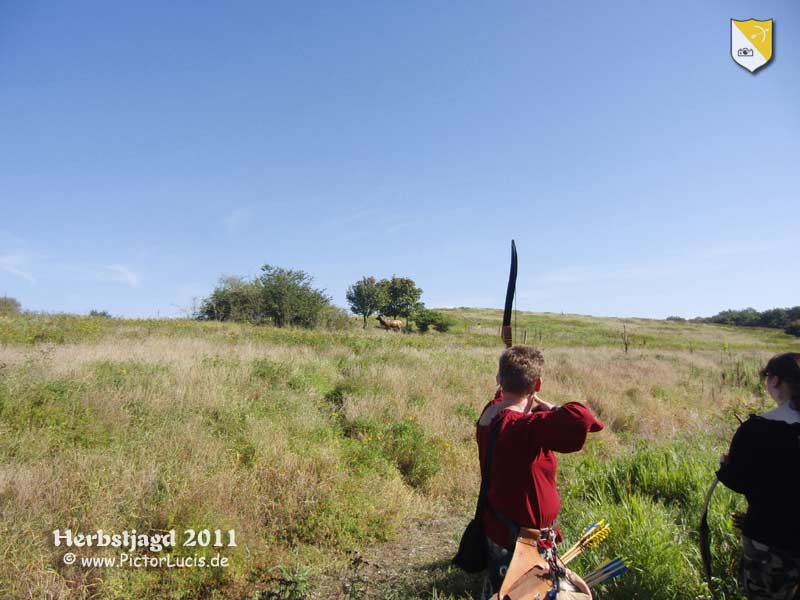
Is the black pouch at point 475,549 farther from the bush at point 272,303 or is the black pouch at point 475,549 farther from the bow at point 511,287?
the bush at point 272,303

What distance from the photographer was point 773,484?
2174 millimetres

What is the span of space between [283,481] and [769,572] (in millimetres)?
4032

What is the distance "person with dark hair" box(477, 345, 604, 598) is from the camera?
211cm

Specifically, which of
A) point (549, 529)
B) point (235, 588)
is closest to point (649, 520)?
point (549, 529)

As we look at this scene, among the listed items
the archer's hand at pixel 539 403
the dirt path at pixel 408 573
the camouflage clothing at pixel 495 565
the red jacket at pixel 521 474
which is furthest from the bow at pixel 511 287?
the dirt path at pixel 408 573

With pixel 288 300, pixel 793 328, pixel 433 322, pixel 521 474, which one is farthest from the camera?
pixel 793 328

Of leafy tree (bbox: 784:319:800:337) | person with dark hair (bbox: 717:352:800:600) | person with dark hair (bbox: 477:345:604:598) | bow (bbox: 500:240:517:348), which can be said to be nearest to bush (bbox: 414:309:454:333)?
bow (bbox: 500:240:517:348)

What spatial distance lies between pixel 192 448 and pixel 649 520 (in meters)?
4.74

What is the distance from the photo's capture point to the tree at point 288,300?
23906 millimetres

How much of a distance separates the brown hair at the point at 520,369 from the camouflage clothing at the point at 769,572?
1529mm

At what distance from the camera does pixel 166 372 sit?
7.64 meters

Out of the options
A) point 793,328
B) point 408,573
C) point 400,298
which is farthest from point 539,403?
point 793,328

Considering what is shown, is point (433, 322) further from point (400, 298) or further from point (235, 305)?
point (235, 305)

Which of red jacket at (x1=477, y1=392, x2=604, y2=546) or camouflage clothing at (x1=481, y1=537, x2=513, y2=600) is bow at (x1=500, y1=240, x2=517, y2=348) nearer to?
red jacket at (x1=477, y1=392, x2=604, y2=546)
